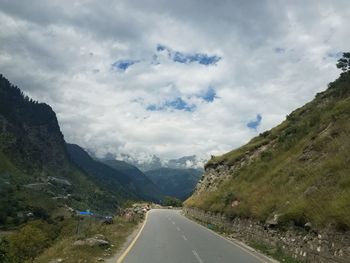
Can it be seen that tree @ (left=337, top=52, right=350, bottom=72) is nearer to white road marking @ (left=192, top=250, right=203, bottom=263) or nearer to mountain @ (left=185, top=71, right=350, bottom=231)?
mountain @ (left=185, top=71, right=350, bottom=231)

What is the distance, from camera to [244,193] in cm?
3456

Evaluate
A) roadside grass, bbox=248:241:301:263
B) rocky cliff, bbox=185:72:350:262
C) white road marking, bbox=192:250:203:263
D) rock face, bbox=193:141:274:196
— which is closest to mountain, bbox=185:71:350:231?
rocky cliff, bbox=185:72:350:262

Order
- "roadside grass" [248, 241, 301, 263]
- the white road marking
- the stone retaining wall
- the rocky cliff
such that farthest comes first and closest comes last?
the rocky cliff
"roadside grass" [248, 241, 301, 263]
the white road marking
the stone retaining wall

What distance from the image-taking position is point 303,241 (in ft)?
60.8

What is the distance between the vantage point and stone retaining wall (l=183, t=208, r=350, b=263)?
50.3 ft

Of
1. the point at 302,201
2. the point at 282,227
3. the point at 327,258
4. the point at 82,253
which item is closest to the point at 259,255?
the point at 282,227

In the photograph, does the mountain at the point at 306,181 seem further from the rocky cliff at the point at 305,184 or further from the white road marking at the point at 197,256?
the white road marking at the point at 197,256

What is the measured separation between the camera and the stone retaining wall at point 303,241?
15.3m

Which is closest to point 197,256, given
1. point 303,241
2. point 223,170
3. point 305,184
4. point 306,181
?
point 303,241

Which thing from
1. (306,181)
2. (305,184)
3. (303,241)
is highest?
(306,181)

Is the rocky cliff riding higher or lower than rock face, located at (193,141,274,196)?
lower

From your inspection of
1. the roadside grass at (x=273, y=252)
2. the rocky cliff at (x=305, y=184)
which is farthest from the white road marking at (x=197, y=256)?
the rocky cliff at (x=305, y=184)

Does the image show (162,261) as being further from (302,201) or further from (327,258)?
(302,201)

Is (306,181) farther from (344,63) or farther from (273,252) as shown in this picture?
(344,63)
